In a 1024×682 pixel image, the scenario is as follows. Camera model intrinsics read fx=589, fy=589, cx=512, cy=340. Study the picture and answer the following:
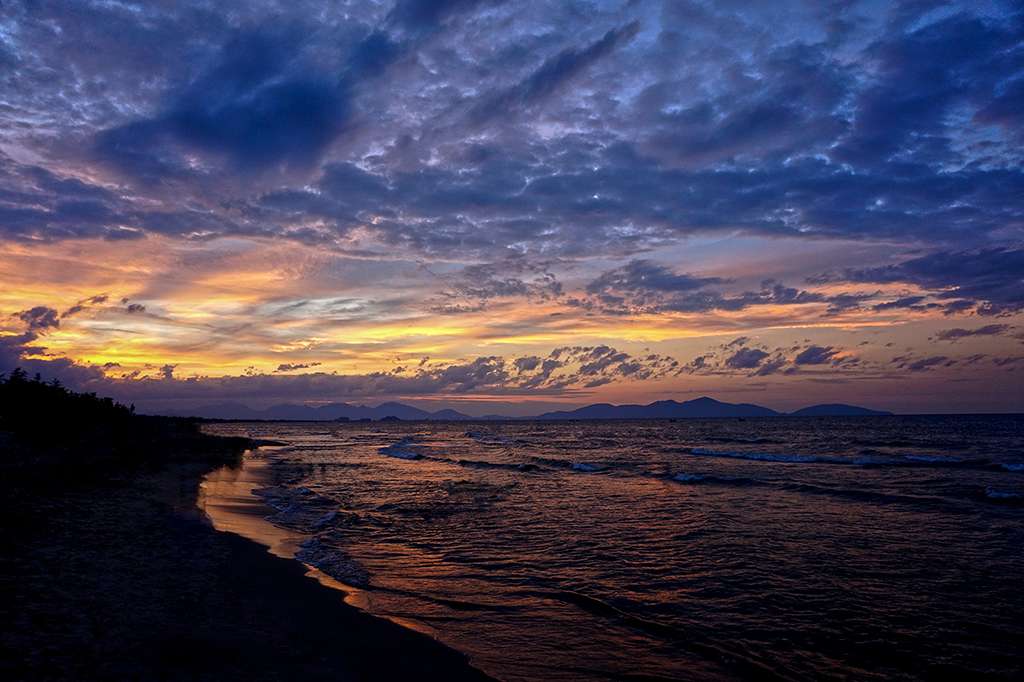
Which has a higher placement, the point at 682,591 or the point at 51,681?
the point at 51,681

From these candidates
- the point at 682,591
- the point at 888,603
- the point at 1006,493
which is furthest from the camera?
the point at 1006,493

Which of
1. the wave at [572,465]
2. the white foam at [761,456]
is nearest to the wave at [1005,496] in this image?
the white foam at [761,456]

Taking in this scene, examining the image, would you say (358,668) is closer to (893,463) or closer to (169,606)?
(169,606)

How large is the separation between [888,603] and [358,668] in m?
11.2

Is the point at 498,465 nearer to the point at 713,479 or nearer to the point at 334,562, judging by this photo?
the point at 713,479

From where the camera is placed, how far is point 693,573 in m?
15.2

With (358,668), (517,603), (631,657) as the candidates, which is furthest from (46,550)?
(631,657)

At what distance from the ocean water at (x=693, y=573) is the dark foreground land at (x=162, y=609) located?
54.8 inches

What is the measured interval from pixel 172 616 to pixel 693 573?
1174 cm

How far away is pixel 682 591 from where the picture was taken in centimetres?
1367

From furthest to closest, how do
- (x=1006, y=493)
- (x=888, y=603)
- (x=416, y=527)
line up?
1. (x=1006, y=493)
2. (x=416, y=527)
3. (x=888, y=603)

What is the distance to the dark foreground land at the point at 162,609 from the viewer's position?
8.09 metres

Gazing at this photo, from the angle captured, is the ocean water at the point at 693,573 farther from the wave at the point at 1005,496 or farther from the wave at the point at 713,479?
the wave at the point at 713,479

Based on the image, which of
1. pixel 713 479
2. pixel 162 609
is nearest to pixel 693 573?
pixel 162 609
